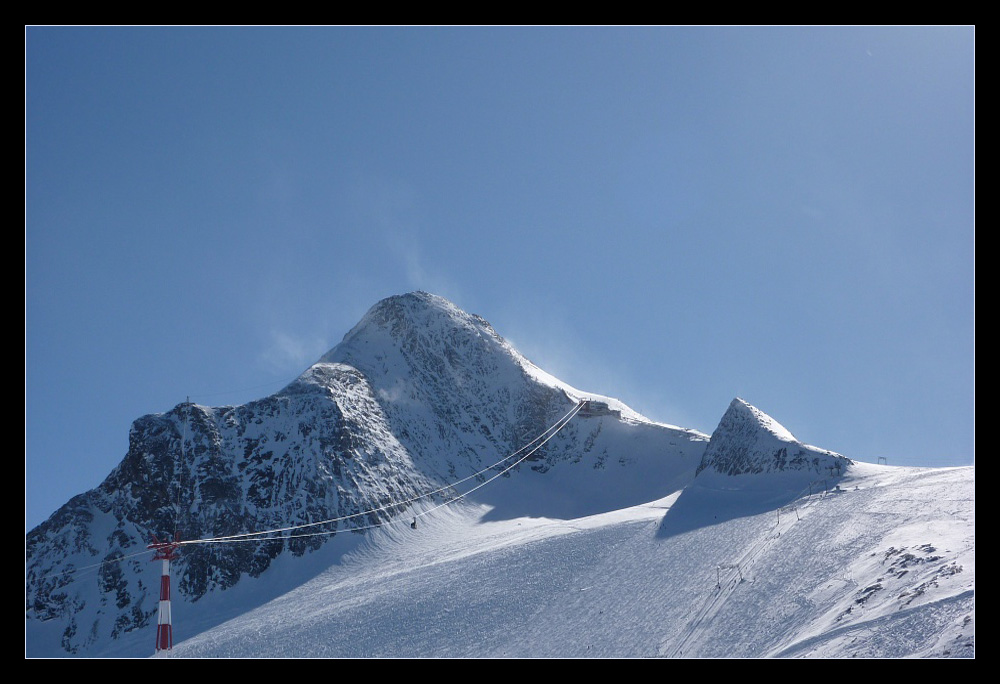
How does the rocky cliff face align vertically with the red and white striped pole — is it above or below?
above

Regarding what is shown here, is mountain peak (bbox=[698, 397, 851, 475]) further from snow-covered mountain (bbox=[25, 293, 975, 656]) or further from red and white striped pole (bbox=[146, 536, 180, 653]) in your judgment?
red and white striped pole (bbox=[146, 536, 180, 653])

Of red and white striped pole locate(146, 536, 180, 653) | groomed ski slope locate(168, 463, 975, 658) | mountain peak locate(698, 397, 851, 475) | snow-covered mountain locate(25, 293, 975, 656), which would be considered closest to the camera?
groomed ski slope locate(168, 463, 975, 658)

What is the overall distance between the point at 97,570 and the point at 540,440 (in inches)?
1905

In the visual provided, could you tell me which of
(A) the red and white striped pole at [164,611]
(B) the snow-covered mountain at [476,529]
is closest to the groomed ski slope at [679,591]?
(B) the snow-covered mountain at [476,529]

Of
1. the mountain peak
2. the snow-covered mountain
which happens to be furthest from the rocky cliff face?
the mountain peak

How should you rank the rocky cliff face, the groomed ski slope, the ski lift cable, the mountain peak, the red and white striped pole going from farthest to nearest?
the ski lift cable → the rocky cliff face → the mountain peak → the red and white striped pole → the groomed ski slope

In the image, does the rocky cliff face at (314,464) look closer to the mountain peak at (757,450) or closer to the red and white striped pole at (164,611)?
the mountain peak at (757,450)

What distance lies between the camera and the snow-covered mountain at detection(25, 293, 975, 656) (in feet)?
147

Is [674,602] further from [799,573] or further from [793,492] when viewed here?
[793,492]

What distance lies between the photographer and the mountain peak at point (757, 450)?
227ft

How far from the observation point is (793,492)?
217 feet

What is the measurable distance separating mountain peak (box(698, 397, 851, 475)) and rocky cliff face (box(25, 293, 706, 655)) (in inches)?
462

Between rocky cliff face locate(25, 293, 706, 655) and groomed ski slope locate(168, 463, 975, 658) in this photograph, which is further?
rocky cliff face locate(25, 293, 706, 655)
